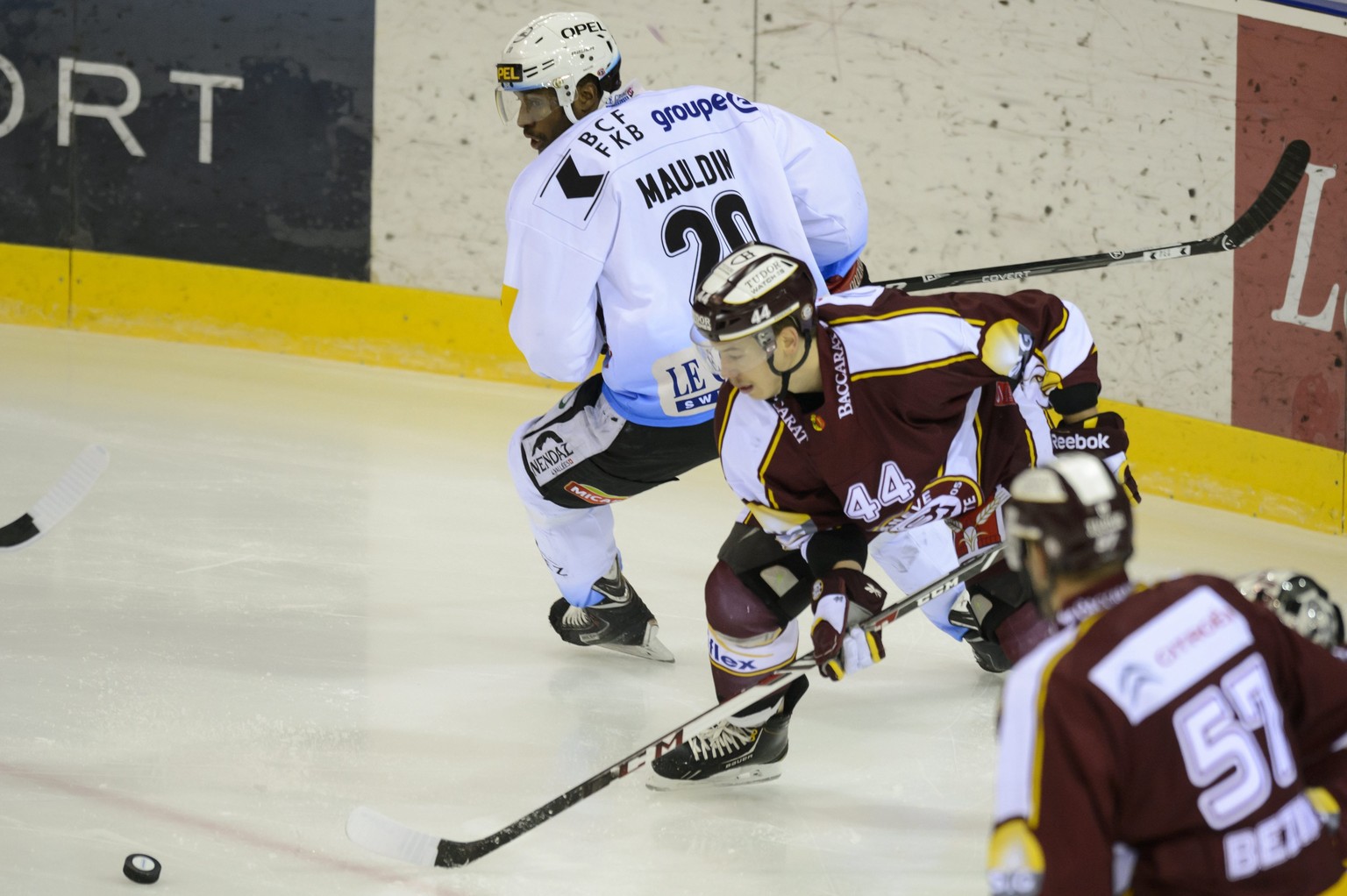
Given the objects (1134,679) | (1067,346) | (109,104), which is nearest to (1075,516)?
(1134,679)

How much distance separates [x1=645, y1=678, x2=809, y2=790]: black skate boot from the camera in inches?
117

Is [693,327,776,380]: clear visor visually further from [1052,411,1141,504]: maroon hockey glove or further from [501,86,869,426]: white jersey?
[501,86,869,426]: white jersey

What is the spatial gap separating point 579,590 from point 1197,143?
2382 millimetres

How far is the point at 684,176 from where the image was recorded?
329 cm

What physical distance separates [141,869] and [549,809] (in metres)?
0.61

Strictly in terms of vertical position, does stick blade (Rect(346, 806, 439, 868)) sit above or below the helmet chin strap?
below

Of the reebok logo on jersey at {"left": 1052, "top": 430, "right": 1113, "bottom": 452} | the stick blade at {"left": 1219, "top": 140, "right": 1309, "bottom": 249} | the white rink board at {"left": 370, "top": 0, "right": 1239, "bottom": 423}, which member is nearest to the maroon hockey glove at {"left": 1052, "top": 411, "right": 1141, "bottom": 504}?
the reebok logo on jersey at {"left": 1052, "top": 430, "right": 1113, "bottom": 452}

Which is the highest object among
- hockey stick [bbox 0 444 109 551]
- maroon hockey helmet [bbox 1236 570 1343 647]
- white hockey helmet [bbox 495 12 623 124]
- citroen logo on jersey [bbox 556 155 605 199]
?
white hockey helmet [bbox 495 12 623 124]

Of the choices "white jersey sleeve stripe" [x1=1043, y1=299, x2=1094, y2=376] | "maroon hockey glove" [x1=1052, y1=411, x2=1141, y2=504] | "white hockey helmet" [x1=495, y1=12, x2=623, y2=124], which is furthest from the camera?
"white hockey helmet" [x1=495, y1=12, x2=623, y2=124]

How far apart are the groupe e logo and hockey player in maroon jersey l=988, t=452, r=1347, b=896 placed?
5115mm

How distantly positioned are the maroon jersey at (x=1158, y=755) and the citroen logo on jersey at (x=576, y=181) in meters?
1.86

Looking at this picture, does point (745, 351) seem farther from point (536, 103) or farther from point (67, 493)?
point (67, 493)

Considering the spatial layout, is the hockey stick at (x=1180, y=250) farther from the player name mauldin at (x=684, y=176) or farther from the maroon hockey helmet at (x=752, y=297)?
the maroon hockey helmet at (x=752, y=297)

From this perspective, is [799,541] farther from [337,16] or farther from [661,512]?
[337,16]
